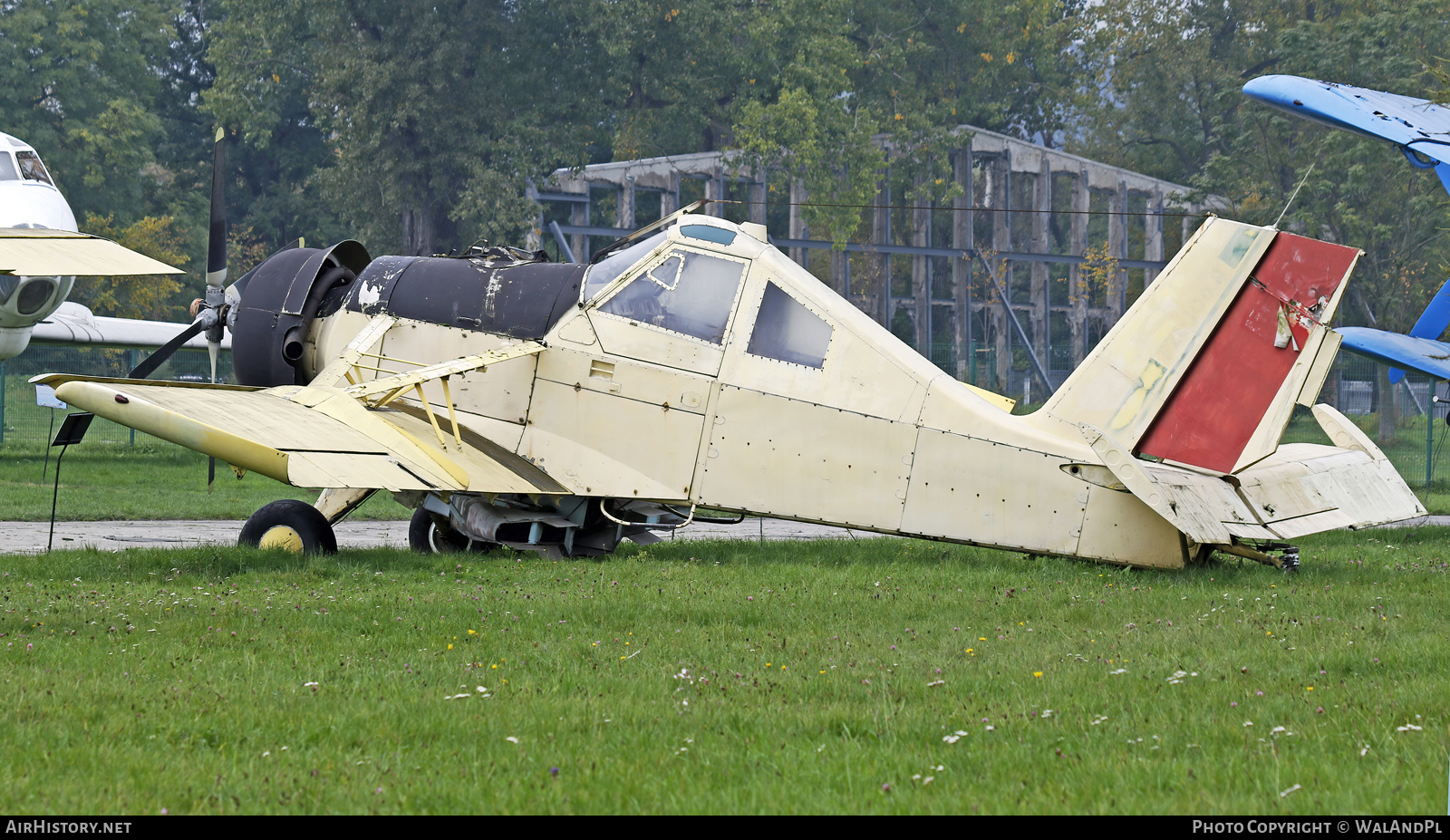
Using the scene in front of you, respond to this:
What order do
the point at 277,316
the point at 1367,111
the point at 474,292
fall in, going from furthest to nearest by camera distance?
1. the point at 1367,111
2. the point at 277,316
3. the point at 474,292

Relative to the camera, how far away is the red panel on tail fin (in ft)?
32.6

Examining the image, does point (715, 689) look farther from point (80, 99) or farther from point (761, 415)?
point (80, 99)

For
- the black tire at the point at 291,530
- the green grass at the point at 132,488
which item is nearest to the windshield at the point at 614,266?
the black tire at the point at 291,530

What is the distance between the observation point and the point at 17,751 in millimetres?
5051

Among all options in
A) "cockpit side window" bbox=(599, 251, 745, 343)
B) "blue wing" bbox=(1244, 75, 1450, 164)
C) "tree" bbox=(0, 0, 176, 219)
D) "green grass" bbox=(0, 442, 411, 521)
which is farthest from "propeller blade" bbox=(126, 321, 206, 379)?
"tree" bbox=(0, 0, 176, 219)

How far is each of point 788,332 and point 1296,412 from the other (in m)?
26.1

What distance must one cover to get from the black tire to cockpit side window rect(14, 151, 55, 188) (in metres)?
14.6

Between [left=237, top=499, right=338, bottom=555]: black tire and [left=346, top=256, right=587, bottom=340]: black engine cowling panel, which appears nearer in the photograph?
[left=237, top=499, right=338, bottom=555]: black tire

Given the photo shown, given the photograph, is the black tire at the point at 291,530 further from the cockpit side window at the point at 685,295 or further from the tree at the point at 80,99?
the tree at the point at 80,99

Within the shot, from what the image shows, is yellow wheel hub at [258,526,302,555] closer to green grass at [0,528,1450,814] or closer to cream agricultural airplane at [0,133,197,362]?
green grass at [0,528,1450,814]

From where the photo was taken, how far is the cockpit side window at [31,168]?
22.5 meters

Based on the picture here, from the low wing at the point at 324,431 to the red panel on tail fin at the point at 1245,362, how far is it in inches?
210

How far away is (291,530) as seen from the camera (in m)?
11.4

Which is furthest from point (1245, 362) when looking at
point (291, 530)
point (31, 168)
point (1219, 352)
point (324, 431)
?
point (31, 168)
